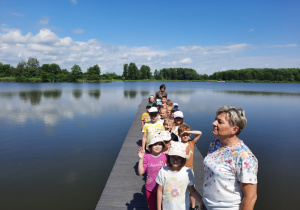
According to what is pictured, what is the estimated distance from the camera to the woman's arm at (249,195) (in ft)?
5.91

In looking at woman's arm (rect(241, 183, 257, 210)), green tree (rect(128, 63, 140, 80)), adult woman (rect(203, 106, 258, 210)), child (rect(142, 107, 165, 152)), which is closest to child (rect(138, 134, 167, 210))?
adult woman (rect(203, 106, 258, 210))

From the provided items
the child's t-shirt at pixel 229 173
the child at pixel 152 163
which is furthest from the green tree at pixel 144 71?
the child's t-shirt at pixel 229 173

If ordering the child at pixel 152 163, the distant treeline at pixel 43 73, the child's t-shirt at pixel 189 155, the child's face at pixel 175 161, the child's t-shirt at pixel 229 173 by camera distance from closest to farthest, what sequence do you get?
1. the child's t-shirt at pixel 229 173
2. the child's face at pixel 175 161
3. the child at pixel 152 163
4. the child's t-shirt at pixel 189 155
5. the distant treeline at pixel 43 73

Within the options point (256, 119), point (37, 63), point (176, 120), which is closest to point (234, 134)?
point (176, 120)

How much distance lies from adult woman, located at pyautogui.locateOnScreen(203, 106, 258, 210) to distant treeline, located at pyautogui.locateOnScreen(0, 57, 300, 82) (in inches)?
4016

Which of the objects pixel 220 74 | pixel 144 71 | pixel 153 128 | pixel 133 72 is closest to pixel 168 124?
pixel 153 128

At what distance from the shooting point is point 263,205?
5.77 m

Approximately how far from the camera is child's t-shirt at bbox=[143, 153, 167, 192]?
121 inches

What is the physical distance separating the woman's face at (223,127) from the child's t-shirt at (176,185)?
2.76 feet

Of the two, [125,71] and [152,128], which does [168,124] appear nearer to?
[152,128]

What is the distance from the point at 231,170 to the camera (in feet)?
6.21

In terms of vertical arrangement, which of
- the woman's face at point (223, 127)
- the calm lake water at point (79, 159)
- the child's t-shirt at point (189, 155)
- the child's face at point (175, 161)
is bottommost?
the calm lake water at point (79, 159)

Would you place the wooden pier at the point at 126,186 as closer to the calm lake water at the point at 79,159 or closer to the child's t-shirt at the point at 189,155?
the calm lake water at the point at 79,159

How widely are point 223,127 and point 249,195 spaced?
27.5 inches
